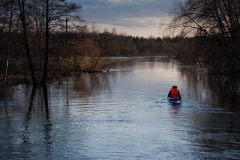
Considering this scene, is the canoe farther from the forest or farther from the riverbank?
the riverbank

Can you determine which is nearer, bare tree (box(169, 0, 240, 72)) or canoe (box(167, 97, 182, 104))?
canoe (box(167, 97, 182, 104))

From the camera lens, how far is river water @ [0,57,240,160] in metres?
11.9

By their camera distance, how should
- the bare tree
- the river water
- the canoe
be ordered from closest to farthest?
the river water, the canoe, the bare tree

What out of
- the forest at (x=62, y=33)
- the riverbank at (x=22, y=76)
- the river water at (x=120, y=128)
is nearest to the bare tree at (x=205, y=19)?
the forest at (x=62, y=33)

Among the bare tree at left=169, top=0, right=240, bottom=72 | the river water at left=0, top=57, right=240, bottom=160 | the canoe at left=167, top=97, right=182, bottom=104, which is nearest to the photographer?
the river water at left=0, top=57, right=240, bottom=160

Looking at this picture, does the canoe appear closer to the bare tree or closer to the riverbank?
the bare tree

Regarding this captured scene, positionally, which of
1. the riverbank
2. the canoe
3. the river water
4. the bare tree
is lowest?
the river water

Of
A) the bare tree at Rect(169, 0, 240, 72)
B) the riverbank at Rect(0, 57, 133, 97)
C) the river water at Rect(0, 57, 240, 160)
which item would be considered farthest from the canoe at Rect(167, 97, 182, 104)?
the riverbank at Rect(0, 57, 133, 97)

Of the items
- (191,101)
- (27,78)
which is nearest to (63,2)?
(27,78)

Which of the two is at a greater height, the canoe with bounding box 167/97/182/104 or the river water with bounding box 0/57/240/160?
the canoe with bounding box 167/97/182/104

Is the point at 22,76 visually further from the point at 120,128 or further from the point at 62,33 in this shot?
the point at 120,128

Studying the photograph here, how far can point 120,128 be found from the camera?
15672 mm


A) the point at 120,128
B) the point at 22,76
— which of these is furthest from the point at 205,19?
the point at 22,76

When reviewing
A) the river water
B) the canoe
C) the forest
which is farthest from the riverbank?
the canoe
